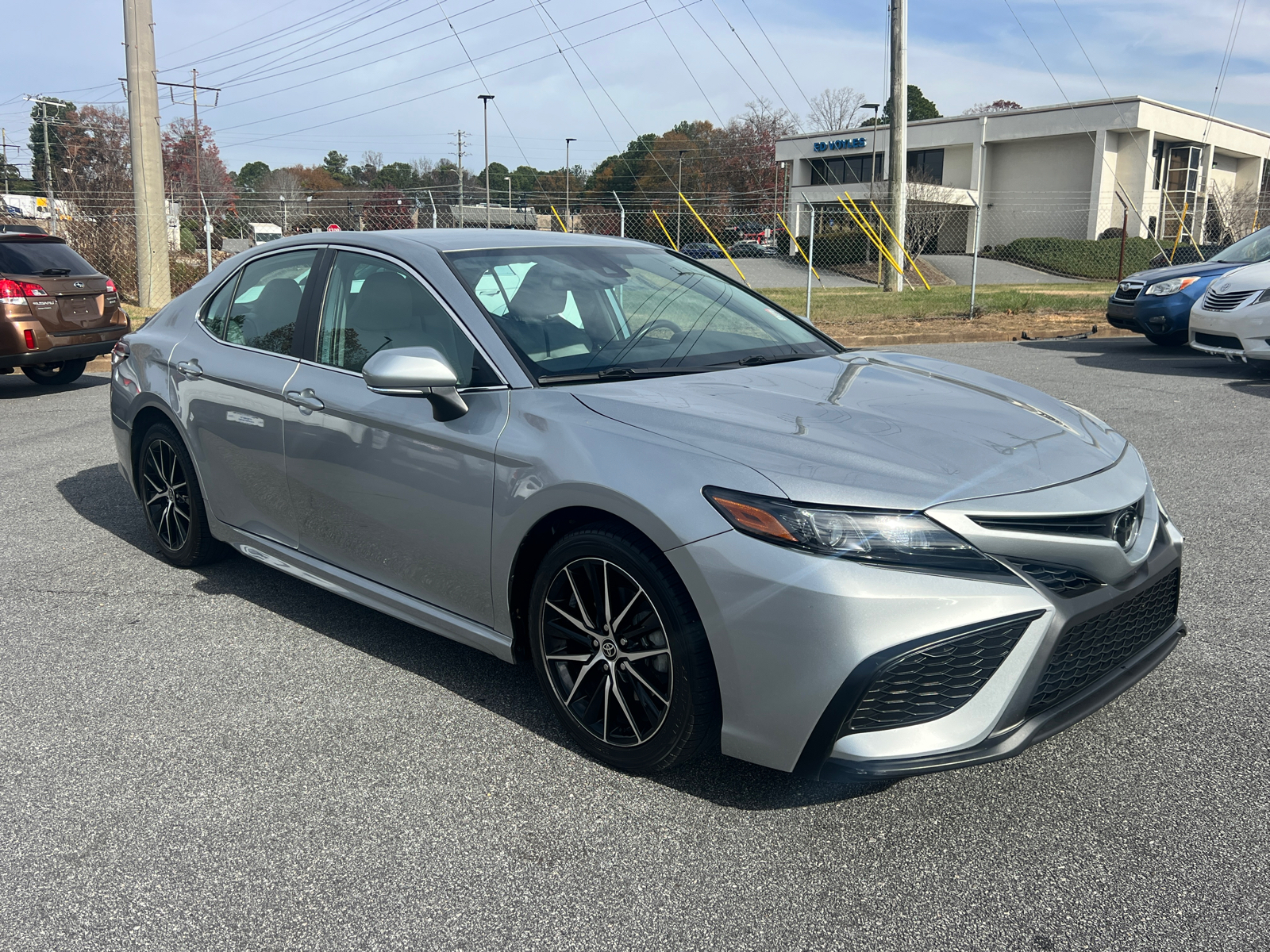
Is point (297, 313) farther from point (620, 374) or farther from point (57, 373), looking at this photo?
point (57, 373)

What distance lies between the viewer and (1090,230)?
150 ft

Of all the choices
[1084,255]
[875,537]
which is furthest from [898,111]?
[875,537]

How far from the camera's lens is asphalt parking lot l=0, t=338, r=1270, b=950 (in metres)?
2.46

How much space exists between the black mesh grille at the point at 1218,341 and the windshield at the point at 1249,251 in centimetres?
140

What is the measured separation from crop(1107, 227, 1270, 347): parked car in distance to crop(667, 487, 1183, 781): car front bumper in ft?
35.4

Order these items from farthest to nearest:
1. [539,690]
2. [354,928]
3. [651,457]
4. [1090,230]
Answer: [1090,230], [539,690], [651,457], [354,928]

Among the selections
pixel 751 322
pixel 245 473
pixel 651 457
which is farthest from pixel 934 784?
pixel 245 473

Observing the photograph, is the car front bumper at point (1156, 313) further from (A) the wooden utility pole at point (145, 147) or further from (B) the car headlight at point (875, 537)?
(A) the wooden utility pole at point (145, 147)

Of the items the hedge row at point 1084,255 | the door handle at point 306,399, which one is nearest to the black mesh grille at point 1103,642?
the door handle at point 306,399

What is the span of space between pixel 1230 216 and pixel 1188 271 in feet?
109

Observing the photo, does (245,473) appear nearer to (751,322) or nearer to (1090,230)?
(751,322)

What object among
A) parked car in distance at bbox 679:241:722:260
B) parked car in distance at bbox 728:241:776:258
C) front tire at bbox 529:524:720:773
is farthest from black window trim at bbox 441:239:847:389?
parked car in distance at bbox 728:241:776:258

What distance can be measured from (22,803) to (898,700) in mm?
2516

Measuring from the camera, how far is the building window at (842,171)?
53500mm
